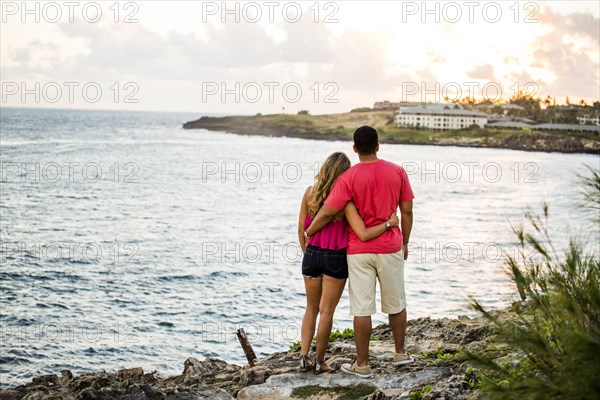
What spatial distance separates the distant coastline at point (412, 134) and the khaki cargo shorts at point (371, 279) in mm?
127175

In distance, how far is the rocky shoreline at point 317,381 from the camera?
7.11 m

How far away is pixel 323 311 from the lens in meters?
7.32

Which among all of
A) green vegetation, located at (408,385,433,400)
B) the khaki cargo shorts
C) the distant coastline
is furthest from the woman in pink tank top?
the distant coastline

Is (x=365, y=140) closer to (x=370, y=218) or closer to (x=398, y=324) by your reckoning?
(x=370, y=218)

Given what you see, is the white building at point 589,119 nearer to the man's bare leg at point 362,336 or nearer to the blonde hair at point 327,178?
the man's bare leg at point 362,336

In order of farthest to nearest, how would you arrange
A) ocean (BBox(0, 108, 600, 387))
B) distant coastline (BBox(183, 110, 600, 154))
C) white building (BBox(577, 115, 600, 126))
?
white building (BBox(577, 115, 600, 126)) → distant coastline (BBox(183, 110, 600, 154)) → ocean (BBox(0, 108, 600, 387))

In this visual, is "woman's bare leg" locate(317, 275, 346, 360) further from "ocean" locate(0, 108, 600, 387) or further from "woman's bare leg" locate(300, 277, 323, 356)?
"ocean" locate(0, 108, 600, 387)

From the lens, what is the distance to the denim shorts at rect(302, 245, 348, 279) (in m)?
7.18

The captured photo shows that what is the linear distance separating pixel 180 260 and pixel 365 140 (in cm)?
2173

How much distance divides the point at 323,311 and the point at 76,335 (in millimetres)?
12562

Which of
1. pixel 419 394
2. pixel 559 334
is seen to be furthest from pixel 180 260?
pixel 559 334

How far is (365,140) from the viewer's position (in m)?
6.89

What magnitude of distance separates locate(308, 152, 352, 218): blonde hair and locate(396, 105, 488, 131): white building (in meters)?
164

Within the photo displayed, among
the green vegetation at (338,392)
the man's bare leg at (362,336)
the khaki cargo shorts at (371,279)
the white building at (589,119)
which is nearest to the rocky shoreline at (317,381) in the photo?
the green vegetation at (338,392)
